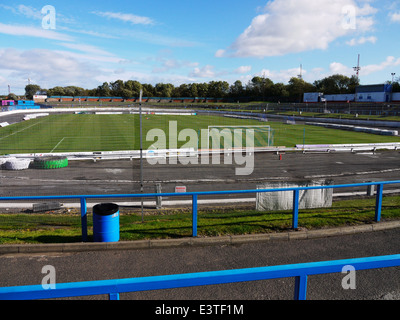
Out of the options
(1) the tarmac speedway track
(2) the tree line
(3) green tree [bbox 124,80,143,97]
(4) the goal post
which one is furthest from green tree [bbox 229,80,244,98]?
(1) the tarmac speedway track

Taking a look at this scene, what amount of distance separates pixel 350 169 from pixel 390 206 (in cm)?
1018

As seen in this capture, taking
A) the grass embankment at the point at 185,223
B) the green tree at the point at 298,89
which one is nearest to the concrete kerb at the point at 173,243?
the grass embankment at the point at 185,223

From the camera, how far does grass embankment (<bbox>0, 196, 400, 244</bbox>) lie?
8.01 meters

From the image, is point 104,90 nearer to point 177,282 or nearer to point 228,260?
point 228,260

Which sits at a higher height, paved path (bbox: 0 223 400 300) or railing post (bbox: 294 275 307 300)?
railing post (bbox: 294 275 307 300)

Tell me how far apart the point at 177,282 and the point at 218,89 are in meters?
162

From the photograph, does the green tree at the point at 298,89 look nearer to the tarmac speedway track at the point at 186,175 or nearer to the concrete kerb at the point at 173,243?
the tarmac speedway track at the point at 186,175

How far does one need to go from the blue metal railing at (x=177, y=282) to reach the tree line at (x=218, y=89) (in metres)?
124

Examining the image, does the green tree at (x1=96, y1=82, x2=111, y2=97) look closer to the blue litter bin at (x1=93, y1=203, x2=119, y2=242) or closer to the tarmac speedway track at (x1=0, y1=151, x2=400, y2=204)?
the tarmac speedway track at (x1=0, y1=151, x2=400, y2=204)

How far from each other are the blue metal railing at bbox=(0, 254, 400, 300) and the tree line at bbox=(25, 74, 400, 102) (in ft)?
406

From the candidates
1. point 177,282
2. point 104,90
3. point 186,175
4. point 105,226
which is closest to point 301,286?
point 177,282

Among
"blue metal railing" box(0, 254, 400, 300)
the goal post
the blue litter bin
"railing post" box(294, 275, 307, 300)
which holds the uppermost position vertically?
"blue metal railing" box(0, 254, 400, 300)

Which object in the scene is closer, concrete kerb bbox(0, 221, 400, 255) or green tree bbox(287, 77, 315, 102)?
concrete kerb bbox(0, 221, 400, 255)

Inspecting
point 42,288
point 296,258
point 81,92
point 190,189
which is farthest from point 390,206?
point 81,92
